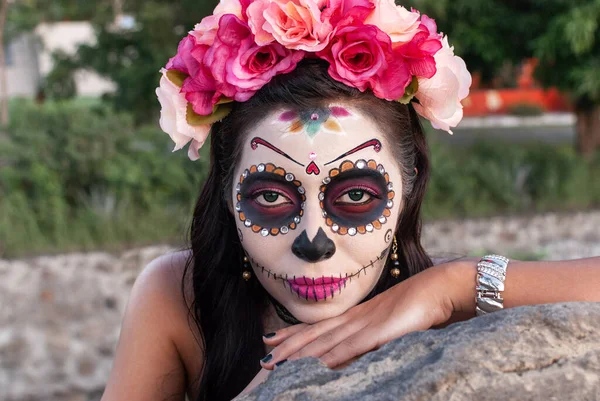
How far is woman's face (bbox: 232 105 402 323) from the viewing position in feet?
5.95

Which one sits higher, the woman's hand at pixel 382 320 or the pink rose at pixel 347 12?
the pink rose at pixel 347 12

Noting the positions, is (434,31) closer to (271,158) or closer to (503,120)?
(271,158)

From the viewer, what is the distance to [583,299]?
5.57 feet

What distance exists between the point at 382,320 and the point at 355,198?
336mm

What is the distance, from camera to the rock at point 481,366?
1.29 meters

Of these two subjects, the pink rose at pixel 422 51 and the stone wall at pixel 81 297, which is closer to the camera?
the pink rose at pixel 422 51

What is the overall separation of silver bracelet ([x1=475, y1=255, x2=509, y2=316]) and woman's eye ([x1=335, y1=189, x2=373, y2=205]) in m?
0.33

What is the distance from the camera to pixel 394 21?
→ 181cm

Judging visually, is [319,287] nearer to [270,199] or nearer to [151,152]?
[270,199]

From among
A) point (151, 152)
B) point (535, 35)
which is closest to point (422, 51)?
point (151, 152)

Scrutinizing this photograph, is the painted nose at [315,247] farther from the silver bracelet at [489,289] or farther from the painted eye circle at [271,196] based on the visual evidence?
the silver bracelet at [489,289]

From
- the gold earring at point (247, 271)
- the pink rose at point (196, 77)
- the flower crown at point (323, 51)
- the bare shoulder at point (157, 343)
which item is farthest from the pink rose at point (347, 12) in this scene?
the bare shoulder at point (157, 343)

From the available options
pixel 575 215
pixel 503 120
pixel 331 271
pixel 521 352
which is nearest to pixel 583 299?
pixel 521 352

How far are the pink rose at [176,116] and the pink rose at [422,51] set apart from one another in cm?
58
